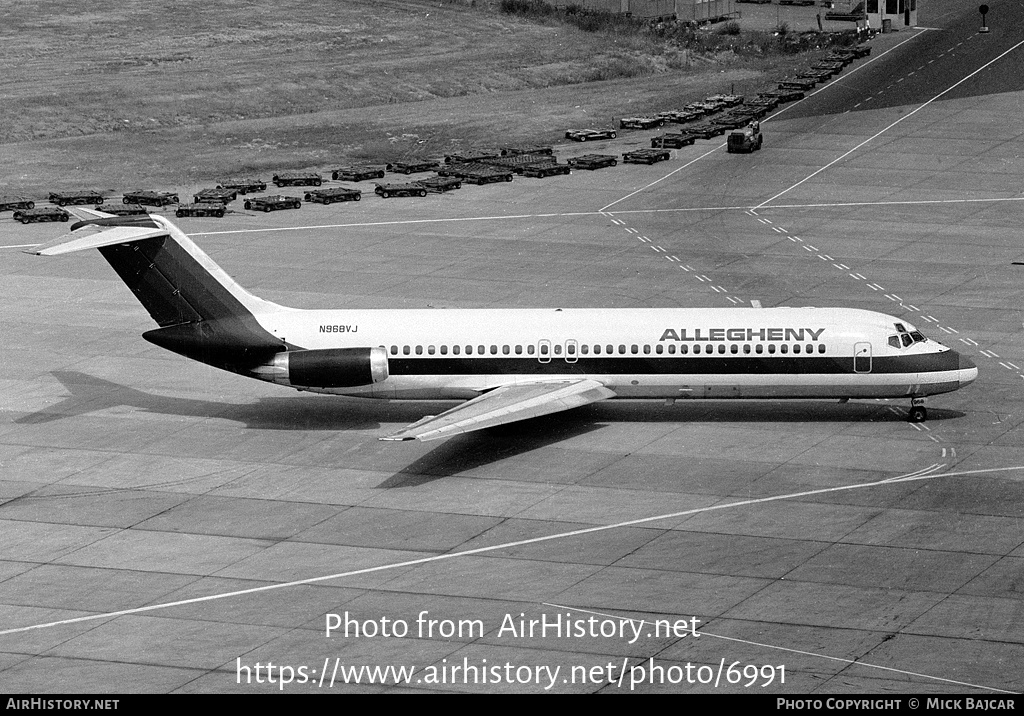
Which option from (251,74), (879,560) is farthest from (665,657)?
(251,74)

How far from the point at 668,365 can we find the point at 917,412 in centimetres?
863

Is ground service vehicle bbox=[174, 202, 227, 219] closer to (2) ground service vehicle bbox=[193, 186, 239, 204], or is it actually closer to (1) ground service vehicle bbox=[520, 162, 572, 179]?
(2) ground service vehicle bbox=[193, 186, 239, 204]

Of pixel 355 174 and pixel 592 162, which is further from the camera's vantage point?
→ pixel 592 162

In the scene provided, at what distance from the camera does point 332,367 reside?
50.1 m

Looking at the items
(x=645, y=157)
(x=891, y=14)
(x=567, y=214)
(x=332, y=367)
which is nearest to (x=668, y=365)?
(x=332, y=367)

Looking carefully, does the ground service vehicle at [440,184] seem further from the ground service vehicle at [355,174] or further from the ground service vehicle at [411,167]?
the ground service vehicle at [355,174]

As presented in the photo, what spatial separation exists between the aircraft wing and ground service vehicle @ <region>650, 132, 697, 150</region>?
53.3m

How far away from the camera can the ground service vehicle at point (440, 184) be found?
3597 inches

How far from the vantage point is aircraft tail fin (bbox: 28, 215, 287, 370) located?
168ft

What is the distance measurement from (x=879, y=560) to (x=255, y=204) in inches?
2191

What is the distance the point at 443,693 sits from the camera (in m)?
32.6

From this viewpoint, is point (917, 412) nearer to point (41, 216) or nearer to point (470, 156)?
point (41, 216)

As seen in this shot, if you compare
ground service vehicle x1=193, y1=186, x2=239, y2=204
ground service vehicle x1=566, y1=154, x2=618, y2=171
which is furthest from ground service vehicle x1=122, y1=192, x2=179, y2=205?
ground service vehicle x1=566, y1=154, x2=618, y2=171
